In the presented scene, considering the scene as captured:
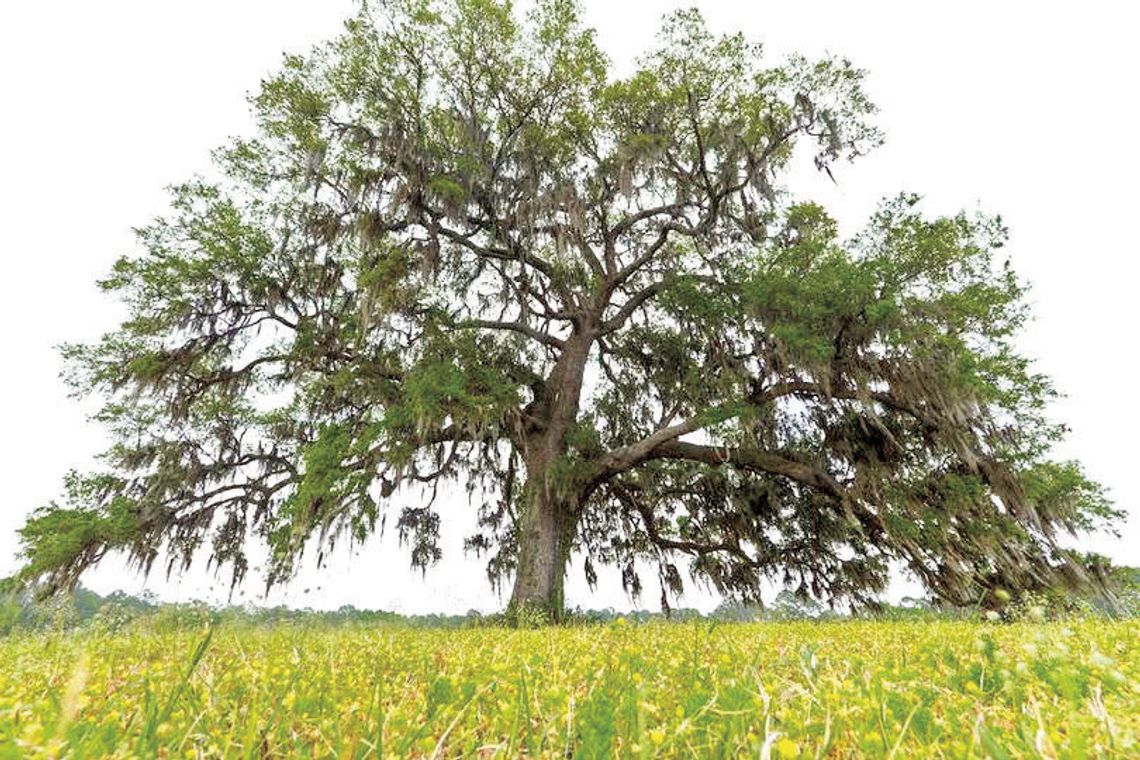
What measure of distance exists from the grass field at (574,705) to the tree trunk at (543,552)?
24.5 feet

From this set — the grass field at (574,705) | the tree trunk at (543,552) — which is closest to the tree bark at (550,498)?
the tree trunk at (543,552)

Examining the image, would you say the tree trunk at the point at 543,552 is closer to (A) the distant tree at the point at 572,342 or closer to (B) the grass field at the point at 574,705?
(A) the distant tree at the point at 572,342

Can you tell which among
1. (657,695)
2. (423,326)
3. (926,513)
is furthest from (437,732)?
(423,326)

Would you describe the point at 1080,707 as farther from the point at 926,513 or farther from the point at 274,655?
the point at 926,513

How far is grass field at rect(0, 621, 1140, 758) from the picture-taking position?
1.30 m

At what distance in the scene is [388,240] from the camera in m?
12.5

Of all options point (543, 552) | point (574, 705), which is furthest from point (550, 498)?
point (574, 705)

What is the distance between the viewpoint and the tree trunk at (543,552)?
10.5 metres

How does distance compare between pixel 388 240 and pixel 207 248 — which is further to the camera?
→ pixel 388 240

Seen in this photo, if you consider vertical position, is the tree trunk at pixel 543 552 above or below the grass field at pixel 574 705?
above

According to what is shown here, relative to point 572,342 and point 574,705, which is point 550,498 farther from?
point 574,705

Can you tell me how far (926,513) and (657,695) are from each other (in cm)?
941

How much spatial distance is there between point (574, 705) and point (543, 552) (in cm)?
935

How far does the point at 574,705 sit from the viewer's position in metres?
1.93
